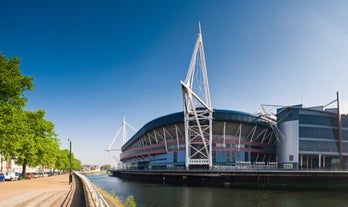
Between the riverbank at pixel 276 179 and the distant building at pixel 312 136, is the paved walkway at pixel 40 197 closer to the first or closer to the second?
the riverbank at pixel 276 179

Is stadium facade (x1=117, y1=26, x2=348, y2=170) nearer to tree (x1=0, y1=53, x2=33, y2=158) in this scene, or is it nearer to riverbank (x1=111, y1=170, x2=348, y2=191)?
riverbank (x1=111, y1=170, x2=348, y2=191)

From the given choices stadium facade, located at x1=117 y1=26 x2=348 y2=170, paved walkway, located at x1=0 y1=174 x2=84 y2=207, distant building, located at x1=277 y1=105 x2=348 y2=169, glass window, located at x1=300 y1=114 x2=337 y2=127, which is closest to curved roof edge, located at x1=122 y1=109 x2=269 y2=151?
stadium facade, located at x1=117 y1=26 x2=348 y2=170

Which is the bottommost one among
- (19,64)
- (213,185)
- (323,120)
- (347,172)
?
(213,185)

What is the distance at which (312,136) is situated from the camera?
73688 mm

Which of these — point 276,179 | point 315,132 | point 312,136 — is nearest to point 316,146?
point 312,136

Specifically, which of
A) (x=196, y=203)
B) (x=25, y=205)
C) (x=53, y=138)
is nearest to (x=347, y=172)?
(x=196, y=203)

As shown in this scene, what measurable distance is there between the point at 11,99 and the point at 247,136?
232ft

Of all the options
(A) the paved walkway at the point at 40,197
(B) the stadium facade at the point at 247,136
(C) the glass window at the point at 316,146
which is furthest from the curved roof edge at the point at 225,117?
(A) the paved walkway at the point at 40,197

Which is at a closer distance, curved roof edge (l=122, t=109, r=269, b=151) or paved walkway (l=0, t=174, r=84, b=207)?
paved walkway (l=0, t=174, r=84, b=207)

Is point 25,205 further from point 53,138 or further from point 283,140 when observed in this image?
point 283,140

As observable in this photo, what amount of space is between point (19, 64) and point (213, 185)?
142 feet

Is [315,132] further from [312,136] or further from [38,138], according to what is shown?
[38,138]

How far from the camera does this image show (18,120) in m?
29.5

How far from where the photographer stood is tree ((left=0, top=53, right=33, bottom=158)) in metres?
27.5
